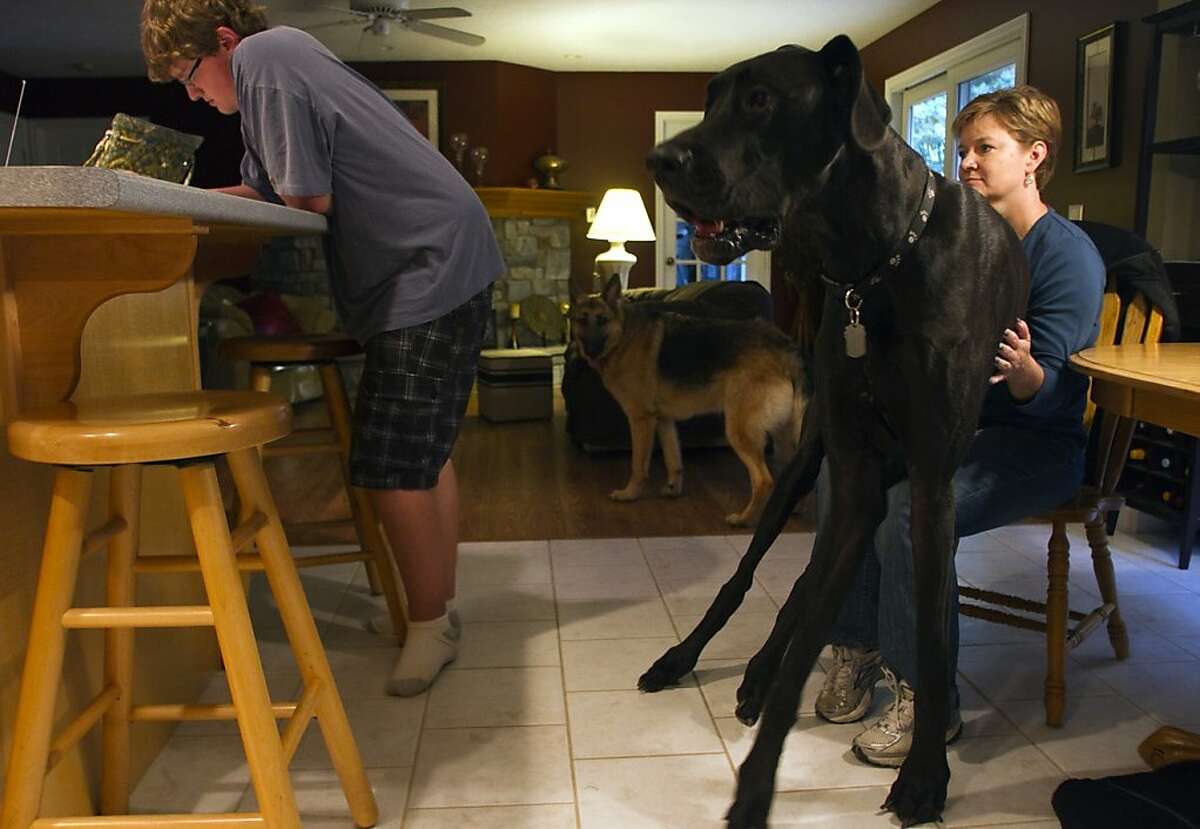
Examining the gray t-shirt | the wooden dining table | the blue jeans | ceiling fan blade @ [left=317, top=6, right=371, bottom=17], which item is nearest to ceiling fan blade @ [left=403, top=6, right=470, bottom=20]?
ceiling fan blade @ [left=317, top=6, right=371, bottom=17]

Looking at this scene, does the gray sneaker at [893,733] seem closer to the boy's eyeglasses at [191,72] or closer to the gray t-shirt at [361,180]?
the gray t-shirt at [361,180]

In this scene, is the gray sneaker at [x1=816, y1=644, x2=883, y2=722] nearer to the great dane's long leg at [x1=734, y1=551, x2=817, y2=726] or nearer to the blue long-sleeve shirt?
the great dane's long leg at [x1=734, y1=551, x2=817, y2=726]

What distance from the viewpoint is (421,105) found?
7309 mm

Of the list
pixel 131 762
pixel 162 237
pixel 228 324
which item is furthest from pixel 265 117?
pixel 228 324

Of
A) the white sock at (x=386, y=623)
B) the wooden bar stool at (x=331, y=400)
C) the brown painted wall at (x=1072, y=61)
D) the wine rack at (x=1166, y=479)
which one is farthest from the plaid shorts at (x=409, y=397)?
the brown painted wall at (x=1072, y=61)

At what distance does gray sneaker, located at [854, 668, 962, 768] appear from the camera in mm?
1722

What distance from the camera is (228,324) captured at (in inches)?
225

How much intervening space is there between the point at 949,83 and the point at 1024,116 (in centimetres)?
434

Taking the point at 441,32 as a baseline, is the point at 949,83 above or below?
below

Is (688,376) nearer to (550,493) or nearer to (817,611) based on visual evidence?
(550,493)

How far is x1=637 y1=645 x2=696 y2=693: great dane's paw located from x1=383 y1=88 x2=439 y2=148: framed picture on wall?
592 centimetres

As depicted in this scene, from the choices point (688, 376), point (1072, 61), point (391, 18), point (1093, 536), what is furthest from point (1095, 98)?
point (391, 18)

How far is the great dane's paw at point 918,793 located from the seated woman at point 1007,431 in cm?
17

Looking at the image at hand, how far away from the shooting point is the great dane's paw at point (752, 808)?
1.46 m
